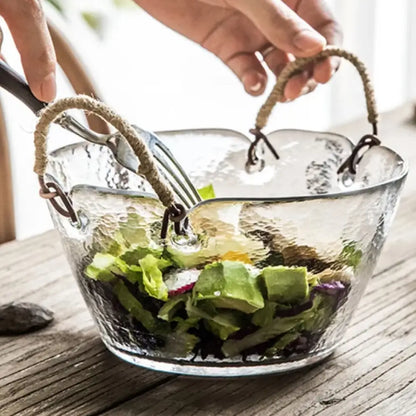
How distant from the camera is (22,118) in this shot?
5.96 feet

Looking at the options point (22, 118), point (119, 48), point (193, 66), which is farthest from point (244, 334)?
point (193, 66)

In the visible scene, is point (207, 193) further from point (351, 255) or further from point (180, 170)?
point (351, 255)

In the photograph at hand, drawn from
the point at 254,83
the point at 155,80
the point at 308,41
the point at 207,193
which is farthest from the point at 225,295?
the point at 155,80

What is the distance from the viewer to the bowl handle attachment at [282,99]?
92 centimetres

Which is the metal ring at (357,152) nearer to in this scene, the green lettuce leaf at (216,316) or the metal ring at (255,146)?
the metal ring at (255,146)

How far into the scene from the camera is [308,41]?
923 mm

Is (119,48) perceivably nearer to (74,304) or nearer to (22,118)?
(22,118)

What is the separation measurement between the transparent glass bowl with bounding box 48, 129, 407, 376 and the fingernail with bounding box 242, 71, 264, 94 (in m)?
0.32

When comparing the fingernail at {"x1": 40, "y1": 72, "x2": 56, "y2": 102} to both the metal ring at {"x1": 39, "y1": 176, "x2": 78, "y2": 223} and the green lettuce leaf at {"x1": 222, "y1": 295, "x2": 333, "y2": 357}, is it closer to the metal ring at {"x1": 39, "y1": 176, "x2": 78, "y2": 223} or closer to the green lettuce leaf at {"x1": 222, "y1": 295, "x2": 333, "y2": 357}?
the metal ring at {"x1": 39, "y1": 176, "x2": 78, "y2": 223}

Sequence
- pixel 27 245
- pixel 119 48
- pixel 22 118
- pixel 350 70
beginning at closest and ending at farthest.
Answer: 1. pixel 27 245
2. pixel 22 118
3. pixel 119 48
4. pixel 350 70

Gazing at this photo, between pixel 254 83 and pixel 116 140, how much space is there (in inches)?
11.7

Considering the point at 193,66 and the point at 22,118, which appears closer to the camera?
the point at 22,118

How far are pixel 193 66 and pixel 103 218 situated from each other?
4.82 ft

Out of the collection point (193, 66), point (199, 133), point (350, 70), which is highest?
point (199, 133)
